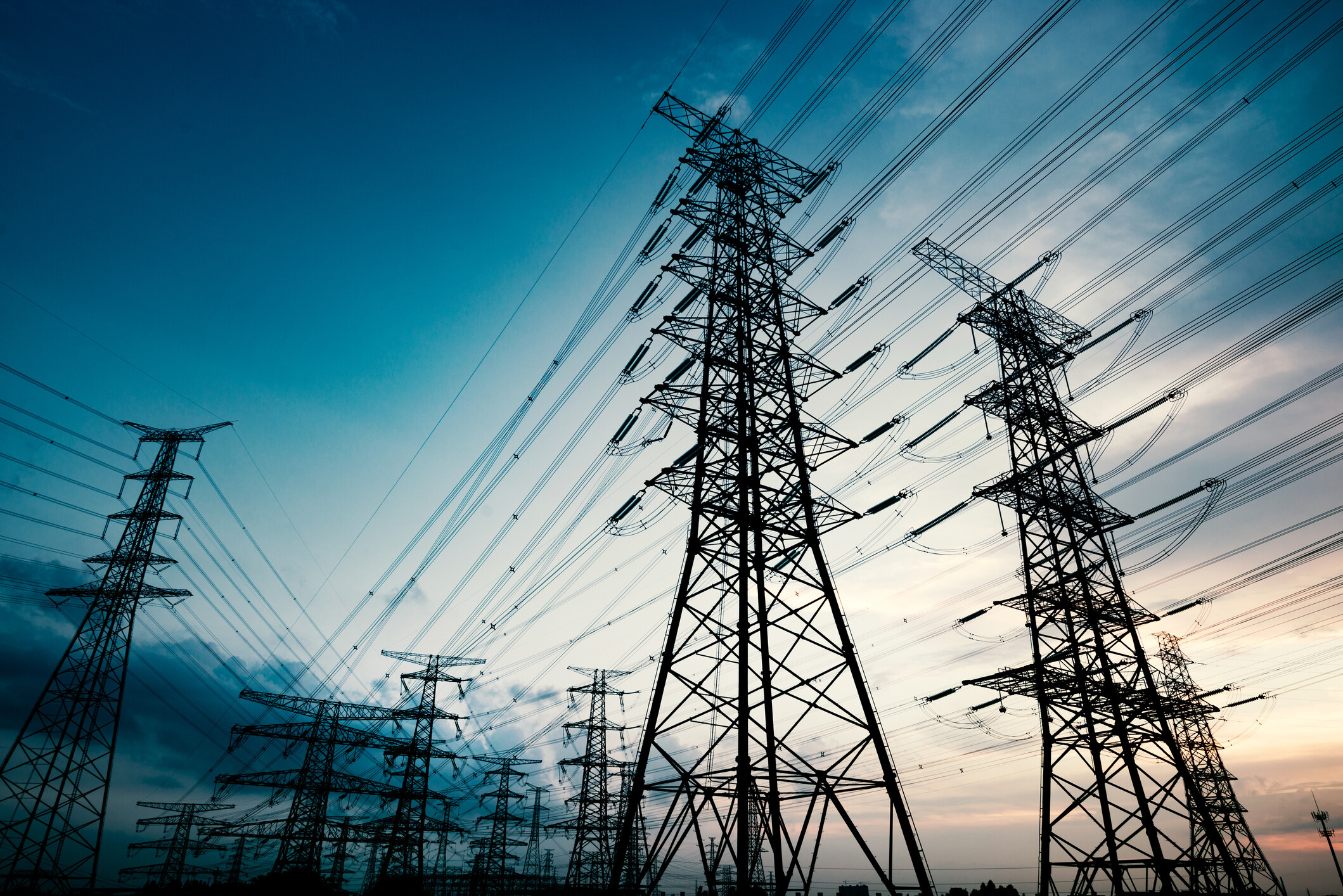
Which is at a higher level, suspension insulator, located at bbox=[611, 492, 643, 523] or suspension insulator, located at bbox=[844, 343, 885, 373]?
suspension insulator, located at bbox=[844, 343, 885, 373]

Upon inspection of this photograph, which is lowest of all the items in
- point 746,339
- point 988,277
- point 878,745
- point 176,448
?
point 878,745

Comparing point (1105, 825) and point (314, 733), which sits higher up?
point (314, 733)

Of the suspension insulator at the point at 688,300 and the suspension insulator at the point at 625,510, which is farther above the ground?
the suspension insulator at the point at 688,300

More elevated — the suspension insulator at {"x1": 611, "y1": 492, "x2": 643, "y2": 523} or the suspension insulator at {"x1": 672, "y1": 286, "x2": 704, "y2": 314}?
the suspension insulator at {"x1": 672, "y1": 286, "x2": 704, "y2": 314}

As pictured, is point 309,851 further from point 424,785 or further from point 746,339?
point 746,339

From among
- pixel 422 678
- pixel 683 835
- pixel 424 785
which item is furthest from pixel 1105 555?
pixel 422 678

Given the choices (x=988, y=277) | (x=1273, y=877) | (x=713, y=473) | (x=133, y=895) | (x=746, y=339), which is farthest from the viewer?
(x=1273, y=877)

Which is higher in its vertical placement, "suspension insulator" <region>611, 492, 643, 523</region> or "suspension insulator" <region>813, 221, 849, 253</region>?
"suspension insulator" <region>813, 221, 849, 253</region>

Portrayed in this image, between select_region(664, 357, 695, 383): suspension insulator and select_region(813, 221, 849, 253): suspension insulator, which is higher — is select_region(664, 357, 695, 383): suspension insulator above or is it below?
below
